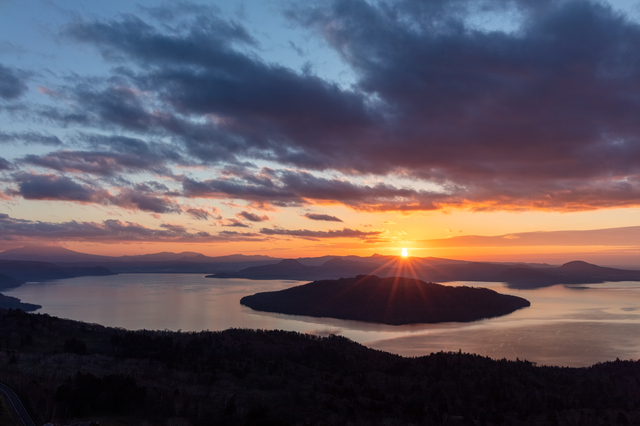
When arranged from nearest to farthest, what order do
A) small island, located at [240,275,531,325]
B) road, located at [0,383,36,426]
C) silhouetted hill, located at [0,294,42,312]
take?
road, located at [0,383,36,426] → silhouetted hill, located at [0,294,42,312] → small island, located at [240,275,531,325]

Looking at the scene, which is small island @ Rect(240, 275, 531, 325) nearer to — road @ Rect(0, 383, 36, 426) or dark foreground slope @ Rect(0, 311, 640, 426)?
dark foreground slope @ Rect(0, 311, 640, 426)

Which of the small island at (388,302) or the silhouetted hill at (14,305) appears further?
the small island at (388,302)

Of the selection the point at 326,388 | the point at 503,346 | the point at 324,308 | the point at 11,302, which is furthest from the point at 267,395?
the point at 11,302

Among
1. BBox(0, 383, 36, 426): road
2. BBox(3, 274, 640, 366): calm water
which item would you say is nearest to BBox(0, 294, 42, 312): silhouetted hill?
BBox(3, 274, 640, 366): calm water

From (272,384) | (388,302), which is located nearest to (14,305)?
(388,302)

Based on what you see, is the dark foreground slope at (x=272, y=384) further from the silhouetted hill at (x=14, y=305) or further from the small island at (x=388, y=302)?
the silhouetted hill at (x=14, y=305)

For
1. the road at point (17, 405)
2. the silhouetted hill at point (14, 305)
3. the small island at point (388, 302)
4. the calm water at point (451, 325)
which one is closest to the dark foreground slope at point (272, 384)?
the road at point (17, 405)
